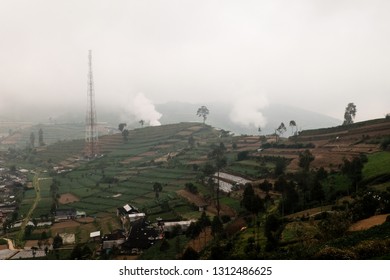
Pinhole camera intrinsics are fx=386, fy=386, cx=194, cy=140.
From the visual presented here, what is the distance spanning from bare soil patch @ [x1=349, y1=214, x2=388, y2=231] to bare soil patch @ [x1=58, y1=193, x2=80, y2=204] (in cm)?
2736

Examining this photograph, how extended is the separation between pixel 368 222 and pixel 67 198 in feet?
94.9

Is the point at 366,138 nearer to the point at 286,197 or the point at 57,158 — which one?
the point at 286,197

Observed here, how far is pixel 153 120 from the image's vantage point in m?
99.3

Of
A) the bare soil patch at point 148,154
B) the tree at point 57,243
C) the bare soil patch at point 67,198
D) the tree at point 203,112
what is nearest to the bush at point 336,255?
the tree at point 57,243

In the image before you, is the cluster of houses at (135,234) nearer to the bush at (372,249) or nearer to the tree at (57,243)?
the tree at (57,243)

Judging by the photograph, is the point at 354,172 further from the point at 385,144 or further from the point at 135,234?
the point at 135,234

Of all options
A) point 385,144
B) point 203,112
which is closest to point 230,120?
point 203,112

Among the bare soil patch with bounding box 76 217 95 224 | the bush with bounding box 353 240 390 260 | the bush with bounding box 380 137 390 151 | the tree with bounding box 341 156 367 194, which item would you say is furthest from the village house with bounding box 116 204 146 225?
the bush with bounding box 380 137 390 151

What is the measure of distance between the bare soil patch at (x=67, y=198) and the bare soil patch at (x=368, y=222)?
27363 millimetres

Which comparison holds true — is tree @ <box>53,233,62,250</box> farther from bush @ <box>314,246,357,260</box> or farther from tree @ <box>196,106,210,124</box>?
tree @ <box>196,106,210,124</box>

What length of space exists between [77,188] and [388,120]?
34.9 m

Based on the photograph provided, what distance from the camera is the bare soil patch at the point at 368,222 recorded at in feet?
51.5

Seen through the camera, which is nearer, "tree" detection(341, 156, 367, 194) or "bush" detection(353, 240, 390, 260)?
"bush" detection(353, 240, 390, 260)

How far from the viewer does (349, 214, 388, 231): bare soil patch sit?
15.7 meters
